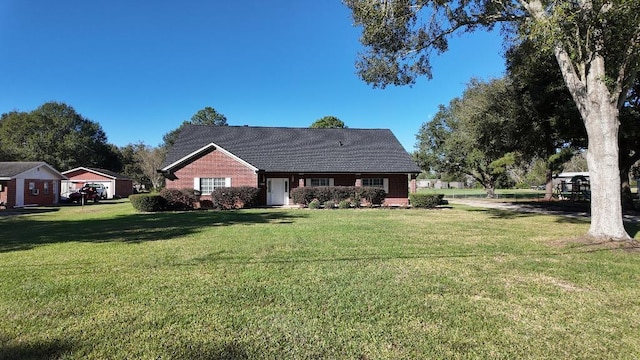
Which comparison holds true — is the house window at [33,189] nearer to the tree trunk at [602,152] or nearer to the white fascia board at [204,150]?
the white fascia board at [204,150]

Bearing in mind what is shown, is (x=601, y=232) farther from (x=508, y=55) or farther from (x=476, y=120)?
(x=476, y=120)

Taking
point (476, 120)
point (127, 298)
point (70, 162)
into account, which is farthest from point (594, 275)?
point (70, 162)

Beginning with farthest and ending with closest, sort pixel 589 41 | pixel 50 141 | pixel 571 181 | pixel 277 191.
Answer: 1. pixel 50 141
2. pixel 571 181
3. pixel 277 191
4. pixel 589 41

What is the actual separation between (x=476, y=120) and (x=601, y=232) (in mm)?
11207

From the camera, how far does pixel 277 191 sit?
80.2 ft

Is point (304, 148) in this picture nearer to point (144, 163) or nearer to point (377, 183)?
point (377, 183)

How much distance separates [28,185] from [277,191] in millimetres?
18727

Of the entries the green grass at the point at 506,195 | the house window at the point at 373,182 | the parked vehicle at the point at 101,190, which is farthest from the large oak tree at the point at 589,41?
the parked vehicle at the point at 101,190

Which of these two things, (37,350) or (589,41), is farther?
(589,41)

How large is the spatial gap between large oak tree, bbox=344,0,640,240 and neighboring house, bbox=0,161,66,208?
1032 inches

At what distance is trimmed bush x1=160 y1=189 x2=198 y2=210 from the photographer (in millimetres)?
20328

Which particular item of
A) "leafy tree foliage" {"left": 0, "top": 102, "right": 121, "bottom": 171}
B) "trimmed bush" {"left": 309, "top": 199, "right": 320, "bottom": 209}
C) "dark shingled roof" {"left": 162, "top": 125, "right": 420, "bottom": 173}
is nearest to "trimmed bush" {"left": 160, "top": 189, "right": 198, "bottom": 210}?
"dark shingled roof" {"left": 162, "top": 125, "right": 420, "bottom": 173}

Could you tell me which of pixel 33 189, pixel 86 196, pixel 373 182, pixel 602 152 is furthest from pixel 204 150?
pixel 602 152

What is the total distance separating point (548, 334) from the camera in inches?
147
